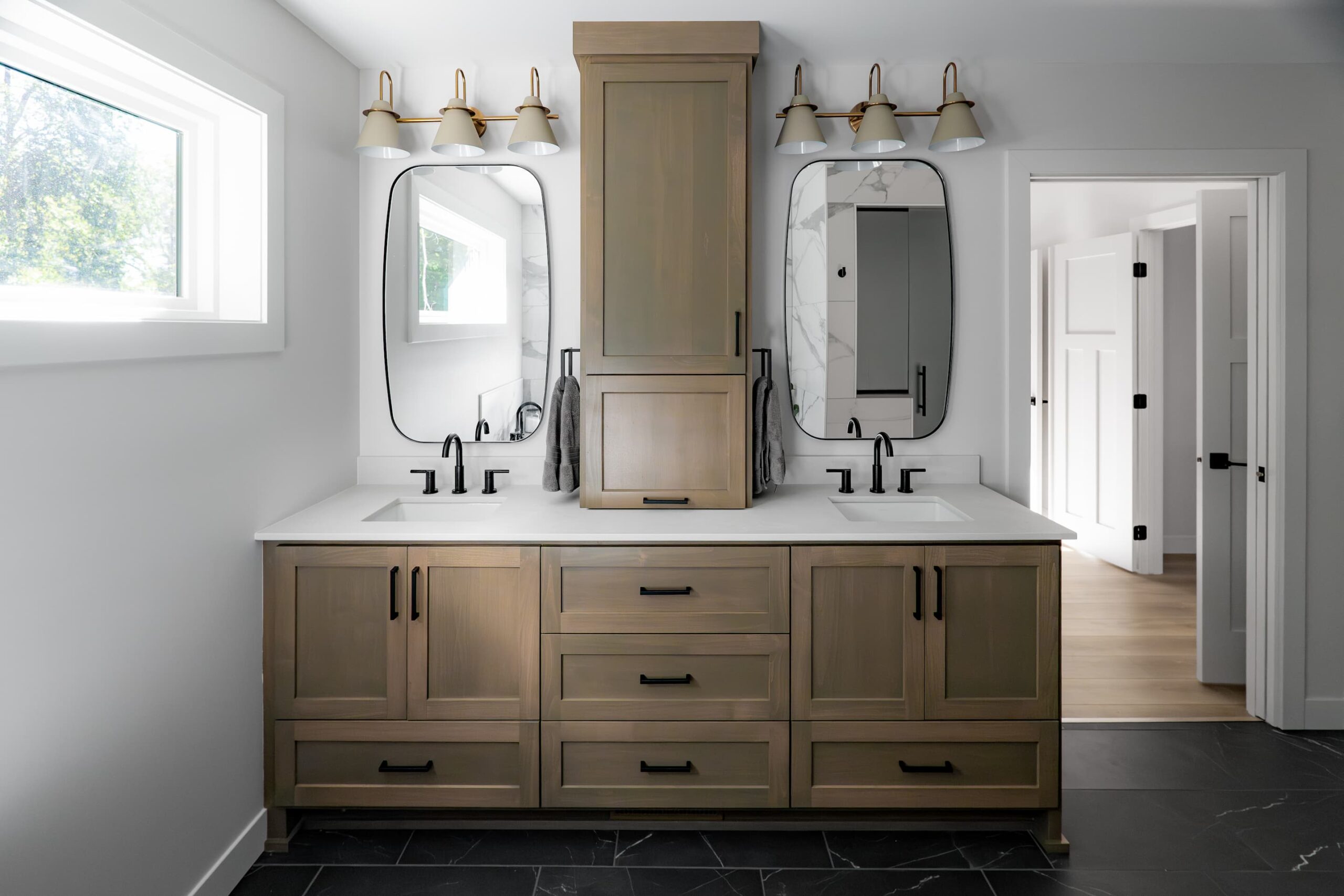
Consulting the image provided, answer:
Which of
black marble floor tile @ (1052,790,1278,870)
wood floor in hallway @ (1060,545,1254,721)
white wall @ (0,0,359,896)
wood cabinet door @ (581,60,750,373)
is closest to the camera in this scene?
white wall @ (0,0,359,896)

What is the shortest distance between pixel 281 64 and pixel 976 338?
2.34m

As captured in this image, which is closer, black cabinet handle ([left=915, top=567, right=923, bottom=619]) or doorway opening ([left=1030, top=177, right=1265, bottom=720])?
black cabinet handle ([left=915, top=567, right=923, bottom=619])

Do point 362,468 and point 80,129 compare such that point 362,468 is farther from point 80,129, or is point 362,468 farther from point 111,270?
point 80,129

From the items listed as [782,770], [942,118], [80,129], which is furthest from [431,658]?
[942,118]

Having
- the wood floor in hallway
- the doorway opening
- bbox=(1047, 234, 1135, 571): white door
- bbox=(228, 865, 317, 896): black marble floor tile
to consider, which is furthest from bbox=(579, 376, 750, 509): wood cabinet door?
bbox=(1047, 234, 1135, 571): white door

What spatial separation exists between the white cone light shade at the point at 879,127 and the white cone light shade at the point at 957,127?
12 cm

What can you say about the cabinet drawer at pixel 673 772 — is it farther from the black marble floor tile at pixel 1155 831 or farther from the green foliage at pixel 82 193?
the green foliage at pixel 82 193

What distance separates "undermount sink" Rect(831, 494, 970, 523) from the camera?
2936 mm

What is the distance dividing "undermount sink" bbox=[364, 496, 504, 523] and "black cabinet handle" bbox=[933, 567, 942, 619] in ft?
4.42

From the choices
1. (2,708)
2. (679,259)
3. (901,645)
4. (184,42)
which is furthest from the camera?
(679,259)

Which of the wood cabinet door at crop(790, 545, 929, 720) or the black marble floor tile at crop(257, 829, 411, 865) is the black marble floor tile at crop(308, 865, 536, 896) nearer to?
the black marble floor tile at crop(257, 829, 411, 865)

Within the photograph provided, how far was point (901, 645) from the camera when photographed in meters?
2.43

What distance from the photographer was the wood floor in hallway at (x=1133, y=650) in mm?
3328

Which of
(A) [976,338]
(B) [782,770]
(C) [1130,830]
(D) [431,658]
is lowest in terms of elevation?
(C) [1130,830]
